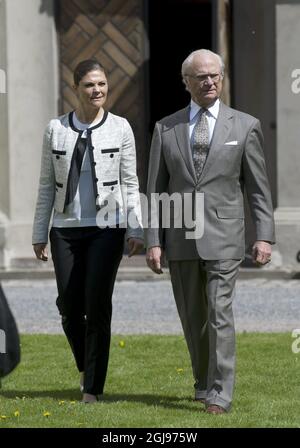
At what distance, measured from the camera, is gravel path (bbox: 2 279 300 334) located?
1284 cm

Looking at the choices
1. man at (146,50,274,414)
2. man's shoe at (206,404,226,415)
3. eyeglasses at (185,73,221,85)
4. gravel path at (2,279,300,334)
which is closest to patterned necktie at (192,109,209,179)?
man at (146,50,274,414)

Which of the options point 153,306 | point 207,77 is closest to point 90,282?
point 207,77

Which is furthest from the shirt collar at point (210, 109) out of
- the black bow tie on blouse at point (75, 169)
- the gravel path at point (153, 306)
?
the gravel path at point (153, 306)

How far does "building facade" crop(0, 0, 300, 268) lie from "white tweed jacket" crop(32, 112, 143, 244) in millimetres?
8167

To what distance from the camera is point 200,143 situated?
872cm

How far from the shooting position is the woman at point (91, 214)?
8.93m

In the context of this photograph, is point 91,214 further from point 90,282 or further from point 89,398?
point 89,398

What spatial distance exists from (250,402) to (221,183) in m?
1.33

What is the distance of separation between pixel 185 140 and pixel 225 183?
1.12 ft

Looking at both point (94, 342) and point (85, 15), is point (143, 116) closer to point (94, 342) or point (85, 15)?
point (85, 15)

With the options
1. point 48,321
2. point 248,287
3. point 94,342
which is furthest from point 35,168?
point 94,342

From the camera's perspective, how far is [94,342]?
8.96 m

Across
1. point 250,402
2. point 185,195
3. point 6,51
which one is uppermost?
point 6,51

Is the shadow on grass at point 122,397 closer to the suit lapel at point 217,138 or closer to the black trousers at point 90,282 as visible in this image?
the black trousers at point 90,282
